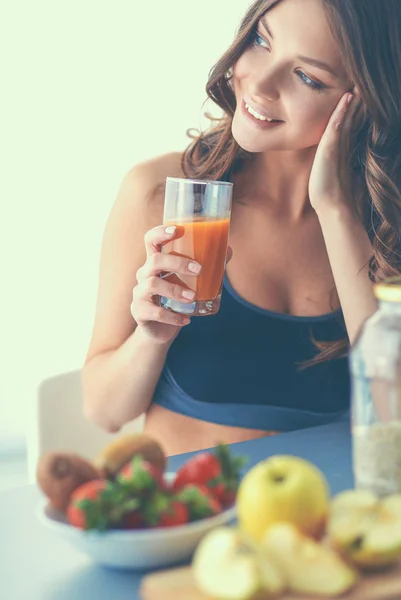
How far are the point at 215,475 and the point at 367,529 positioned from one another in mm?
205

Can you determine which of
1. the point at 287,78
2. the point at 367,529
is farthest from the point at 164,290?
the point at 367,529

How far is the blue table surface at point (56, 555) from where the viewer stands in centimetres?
113

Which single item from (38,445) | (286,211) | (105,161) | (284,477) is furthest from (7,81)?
(284,477)

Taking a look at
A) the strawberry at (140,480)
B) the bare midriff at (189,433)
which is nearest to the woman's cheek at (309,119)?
the bare midriff at (189,433)

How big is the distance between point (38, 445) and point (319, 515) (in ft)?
3.52

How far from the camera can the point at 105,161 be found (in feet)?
14.1

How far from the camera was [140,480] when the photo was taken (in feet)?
3.38

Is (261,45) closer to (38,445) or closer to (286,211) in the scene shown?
(286,211)

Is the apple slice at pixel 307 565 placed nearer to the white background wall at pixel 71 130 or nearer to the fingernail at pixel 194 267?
the fingernail at pixel 194 267

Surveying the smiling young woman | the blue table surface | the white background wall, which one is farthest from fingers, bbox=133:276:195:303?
the white background wall

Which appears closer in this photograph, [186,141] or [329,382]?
[329,382]

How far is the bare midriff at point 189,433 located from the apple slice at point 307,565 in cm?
98

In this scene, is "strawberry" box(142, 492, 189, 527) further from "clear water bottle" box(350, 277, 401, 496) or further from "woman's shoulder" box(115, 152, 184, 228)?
"woman's shoulder" box(115, 152, 184, 228)

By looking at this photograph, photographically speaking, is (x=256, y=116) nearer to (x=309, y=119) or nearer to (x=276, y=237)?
(x=309, y=119)
